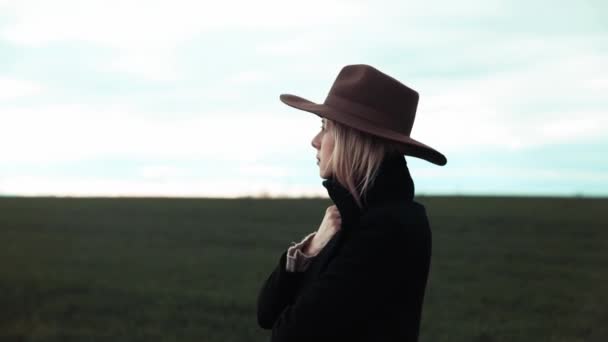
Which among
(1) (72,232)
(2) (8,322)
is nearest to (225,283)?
(2) (8,322)

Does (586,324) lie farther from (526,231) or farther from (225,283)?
(526,231)

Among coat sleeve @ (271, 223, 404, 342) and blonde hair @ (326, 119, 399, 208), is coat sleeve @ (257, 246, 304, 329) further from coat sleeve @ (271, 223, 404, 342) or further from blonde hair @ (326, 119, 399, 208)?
blonde hair @ (326, 119, 399, 208)

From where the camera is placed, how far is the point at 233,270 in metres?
14.5

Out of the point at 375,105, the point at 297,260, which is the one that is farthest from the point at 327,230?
the point at 375,105

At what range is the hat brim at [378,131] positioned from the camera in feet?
8.87

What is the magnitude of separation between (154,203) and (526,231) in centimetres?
1519

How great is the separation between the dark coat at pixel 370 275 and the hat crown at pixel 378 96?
0.26 m

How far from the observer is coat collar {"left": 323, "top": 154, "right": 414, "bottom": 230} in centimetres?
268

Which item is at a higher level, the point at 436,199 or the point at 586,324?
the point at 436,199

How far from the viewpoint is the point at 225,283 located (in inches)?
516

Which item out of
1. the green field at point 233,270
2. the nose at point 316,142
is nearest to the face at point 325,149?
the nose at point 316,142

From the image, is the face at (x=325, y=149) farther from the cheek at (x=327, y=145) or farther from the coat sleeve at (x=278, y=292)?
the coat sleeve at (x=278, y=292)

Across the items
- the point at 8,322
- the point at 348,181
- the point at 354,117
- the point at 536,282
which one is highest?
the point at 354,117

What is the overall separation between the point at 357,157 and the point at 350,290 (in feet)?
1.69
